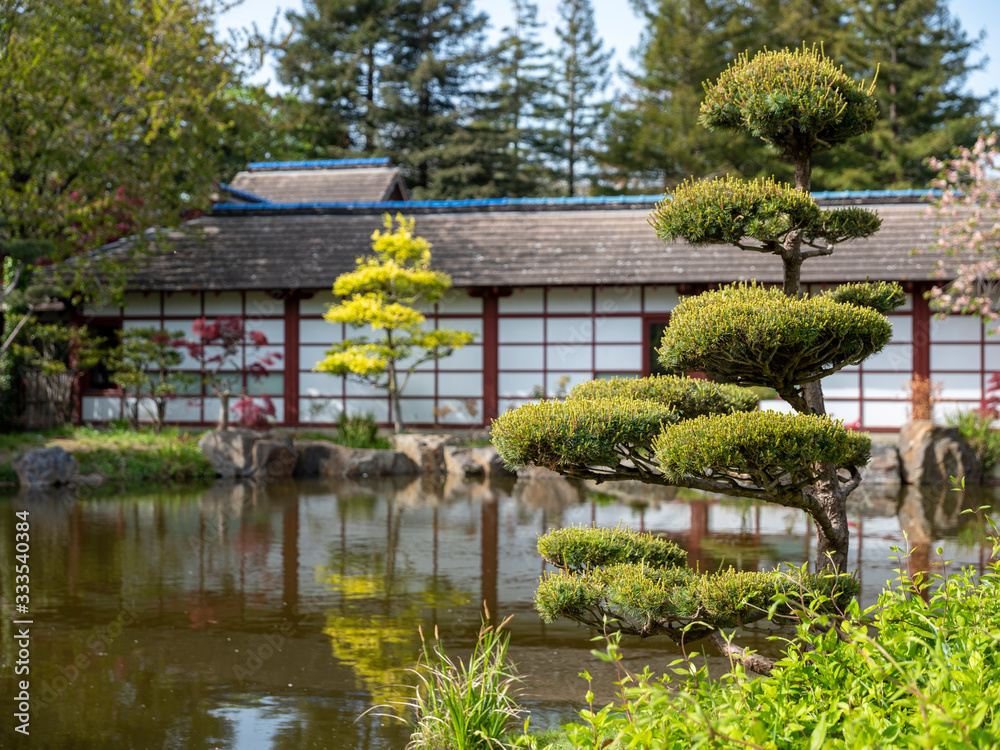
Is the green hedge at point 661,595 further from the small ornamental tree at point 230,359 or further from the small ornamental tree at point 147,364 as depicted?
the small ornamental tree at point 147,364

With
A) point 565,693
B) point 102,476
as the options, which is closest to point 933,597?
point 565,693

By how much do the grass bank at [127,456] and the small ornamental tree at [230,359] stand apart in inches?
46.9

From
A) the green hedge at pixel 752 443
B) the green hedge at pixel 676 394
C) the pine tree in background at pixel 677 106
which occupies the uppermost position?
the pine tree in background at pixel 677 106

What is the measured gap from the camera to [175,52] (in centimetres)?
1730

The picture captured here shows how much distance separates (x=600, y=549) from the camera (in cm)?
455

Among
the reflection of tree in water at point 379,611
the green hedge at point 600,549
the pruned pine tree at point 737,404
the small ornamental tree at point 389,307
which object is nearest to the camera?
the pruned pine tree at point 737,404

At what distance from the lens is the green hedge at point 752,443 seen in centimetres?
398

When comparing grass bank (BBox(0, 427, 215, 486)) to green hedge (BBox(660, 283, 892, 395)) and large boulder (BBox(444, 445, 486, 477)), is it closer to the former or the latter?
large boulder (BBox(444, 445, 486, 477))

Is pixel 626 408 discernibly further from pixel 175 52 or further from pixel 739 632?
pixel 175 52

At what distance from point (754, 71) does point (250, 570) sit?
590 centimetres

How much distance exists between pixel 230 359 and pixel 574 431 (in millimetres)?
15879
